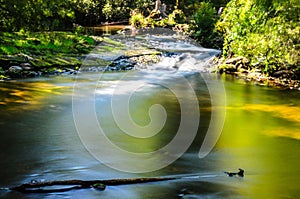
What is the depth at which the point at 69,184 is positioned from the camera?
4.62 m

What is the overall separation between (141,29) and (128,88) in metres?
13.6

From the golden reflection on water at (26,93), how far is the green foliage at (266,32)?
610 cm

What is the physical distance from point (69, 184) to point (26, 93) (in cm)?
593

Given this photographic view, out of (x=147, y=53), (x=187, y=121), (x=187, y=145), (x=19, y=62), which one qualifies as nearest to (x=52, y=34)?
(x=19, y=62)

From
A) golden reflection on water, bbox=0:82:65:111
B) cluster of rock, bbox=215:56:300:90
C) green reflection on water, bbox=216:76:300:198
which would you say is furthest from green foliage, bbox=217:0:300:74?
golden reflection on water, bbox=0:82:65:111

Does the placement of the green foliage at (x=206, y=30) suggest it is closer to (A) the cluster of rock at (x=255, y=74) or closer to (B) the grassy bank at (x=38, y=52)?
(A) the cluster of rock at (x=255, y=74)

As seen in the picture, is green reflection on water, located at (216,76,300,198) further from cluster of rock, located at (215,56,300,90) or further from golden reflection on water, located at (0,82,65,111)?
golden reflection on water, located at (0,82,65,111)

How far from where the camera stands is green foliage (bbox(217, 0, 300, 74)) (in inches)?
411

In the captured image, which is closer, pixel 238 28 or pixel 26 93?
pixel 26 93

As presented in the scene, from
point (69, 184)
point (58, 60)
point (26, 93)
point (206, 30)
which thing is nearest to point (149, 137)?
point (69, 184)

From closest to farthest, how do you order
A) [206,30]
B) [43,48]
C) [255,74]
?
[255,74] < [43,48] < [206,30]

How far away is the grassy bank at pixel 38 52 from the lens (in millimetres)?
12867

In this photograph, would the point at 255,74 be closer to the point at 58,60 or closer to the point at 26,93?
the point at 58,60

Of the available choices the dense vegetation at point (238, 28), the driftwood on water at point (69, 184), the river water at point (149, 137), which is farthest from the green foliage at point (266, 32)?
the driftwood on water at point (69, 184)
